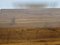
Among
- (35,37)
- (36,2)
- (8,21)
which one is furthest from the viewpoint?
(36,2)

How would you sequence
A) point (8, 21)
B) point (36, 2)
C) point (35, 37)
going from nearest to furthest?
point (35, 37) → point (8, 21) → point (36, 2)

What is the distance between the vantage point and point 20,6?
132 centimetres

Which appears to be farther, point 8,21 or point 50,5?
point 50,5

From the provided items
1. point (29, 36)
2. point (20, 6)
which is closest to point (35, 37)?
point (29, 36)

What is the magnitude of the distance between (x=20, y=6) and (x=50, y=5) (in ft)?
0.99

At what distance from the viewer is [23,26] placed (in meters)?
0.88

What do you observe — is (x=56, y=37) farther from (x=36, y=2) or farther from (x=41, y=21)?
(x=36, y=2)

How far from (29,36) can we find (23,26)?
0.34ft

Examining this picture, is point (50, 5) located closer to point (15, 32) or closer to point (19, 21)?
point (19, 21)

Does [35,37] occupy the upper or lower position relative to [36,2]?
lower

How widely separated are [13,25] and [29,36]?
15cm

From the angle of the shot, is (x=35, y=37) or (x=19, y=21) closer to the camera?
(x=35, y=37)

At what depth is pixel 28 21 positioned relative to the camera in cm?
94

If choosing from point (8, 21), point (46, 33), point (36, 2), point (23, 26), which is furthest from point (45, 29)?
point (36, 2)
